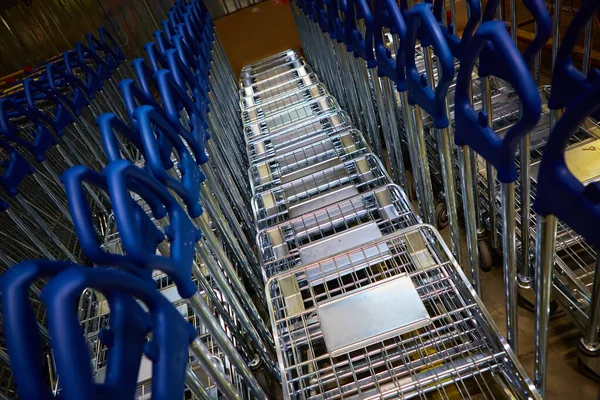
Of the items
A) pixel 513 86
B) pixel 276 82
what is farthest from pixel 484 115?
pixel 276 82

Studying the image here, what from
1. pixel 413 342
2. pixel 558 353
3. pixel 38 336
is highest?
pixel 38 336

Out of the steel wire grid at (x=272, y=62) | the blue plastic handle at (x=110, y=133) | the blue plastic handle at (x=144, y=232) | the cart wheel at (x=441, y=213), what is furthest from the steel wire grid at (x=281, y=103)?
the blue plastic handle at (x=144, y=232)

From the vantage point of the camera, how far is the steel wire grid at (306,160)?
6.84 feet

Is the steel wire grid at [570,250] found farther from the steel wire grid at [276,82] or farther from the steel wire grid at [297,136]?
the steel wire grid at [276,82]

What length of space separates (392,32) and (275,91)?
176 cm

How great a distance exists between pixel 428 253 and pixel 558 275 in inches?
18.3

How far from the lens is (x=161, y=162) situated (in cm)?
101

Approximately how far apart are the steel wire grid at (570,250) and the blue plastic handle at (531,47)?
619 mm

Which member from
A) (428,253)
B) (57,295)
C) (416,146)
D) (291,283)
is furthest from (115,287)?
(416,146)

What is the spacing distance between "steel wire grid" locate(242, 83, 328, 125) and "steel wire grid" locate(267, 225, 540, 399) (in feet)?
4.76

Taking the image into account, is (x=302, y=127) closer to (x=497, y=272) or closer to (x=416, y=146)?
(x=416, y=146)

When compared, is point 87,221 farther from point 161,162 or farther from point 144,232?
point 161,162

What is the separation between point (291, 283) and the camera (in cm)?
146

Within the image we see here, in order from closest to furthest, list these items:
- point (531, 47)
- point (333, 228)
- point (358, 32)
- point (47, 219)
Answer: point (531, 47), point (333, 228), point (358, 32), point (47, 219)
